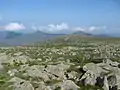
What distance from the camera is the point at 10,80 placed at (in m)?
83.8

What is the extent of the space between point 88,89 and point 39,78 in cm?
1561

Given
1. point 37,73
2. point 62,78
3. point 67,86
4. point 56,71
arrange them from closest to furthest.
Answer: point 67,86 → point 37,73 → point 62,78 → point 56,71

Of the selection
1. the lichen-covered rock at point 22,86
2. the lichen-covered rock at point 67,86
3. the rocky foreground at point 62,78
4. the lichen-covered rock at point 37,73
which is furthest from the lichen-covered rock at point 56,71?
the lichen-covered rock at point 22,86

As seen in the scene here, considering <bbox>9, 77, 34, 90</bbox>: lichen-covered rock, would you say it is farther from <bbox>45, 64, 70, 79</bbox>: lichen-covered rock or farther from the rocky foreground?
<bbox>45, 64, 70, 79</bbox>: lichen-covered rock

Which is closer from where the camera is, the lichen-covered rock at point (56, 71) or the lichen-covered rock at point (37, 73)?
the lichen-covered rock at point (37, 73)

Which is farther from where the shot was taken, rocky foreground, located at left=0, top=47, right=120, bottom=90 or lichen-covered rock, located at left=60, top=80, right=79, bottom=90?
lichen-covered rock, located at left=60, top=80, right=79, bottom=90

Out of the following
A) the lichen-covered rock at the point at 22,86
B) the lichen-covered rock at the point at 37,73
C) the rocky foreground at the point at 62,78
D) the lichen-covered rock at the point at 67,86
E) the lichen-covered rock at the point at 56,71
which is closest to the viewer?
the lichen-covered rock at the point at 22,86

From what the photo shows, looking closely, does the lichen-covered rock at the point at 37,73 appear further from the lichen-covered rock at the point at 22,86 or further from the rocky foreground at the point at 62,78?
the lichen-covered rock at the point at 22,86

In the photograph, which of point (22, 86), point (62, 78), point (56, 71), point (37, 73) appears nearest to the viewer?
point (22, 86)

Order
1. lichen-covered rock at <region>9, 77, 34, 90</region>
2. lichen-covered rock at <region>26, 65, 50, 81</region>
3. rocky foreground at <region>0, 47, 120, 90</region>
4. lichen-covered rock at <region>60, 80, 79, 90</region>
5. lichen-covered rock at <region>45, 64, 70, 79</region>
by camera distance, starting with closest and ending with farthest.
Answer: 1. lichen-covered rock at <region>9, 77, 34, 90</region>
2. rocky foreground at <region>0, 47, 120, 90</region>
3. lichen-covered rock at <region>60, 80, 79, 90</region>
4. lichen-covered rock at <region>26, 65, 50, 81</region>
5. lichen-covered rock at <region>45, 64, 70, 79</region>

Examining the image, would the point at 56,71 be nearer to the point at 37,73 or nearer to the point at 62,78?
the point at 62,78

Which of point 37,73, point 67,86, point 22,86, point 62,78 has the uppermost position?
point 37,73

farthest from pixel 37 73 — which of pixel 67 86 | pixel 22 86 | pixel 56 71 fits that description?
pixel 22 86

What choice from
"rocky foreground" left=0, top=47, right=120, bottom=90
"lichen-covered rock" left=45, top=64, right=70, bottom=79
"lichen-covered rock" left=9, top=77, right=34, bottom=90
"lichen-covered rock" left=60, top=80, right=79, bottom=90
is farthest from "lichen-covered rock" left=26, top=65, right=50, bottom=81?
"lichen-covered rock" left=9, top=77, right=34, bottom=90
